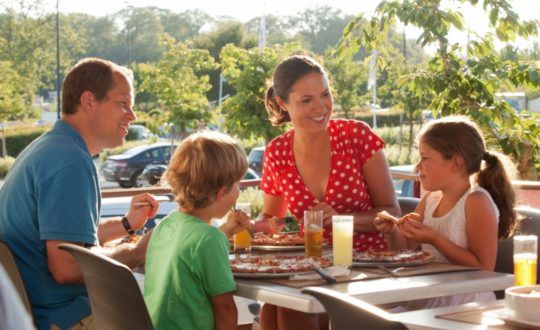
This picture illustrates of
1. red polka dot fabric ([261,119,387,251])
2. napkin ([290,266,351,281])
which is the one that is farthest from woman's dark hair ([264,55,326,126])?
napkin ([290,266,351,281])

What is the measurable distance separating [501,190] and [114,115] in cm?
130

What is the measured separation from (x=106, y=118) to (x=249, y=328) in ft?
6.16

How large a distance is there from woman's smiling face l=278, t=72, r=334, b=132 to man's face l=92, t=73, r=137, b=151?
0.70 metres

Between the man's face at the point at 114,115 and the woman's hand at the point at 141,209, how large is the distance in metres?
0.26

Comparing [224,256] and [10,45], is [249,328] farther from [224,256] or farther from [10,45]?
[10,45]

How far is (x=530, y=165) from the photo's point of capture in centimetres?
634

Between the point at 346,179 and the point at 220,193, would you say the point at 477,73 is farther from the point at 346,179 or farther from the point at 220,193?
the point at 220,193

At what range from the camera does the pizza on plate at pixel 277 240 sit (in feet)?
10.7

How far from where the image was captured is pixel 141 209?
330 centimetres

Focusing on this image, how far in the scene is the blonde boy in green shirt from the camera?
249cm

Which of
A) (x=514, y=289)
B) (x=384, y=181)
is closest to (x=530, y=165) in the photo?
(x=384, y=181)

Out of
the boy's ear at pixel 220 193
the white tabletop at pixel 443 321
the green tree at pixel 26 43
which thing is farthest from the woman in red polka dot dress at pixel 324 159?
the green tree at pixel 26 43

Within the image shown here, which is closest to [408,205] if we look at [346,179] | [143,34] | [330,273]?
[346,179]

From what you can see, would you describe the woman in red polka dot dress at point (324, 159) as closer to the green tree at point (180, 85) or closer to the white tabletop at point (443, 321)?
the white tabletop at point (443, 321)
